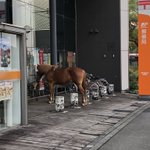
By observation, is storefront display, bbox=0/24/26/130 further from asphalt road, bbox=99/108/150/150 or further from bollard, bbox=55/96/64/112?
bollard, bbox=55/96/64/112

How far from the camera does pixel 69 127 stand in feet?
42.5

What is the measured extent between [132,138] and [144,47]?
1341 centimetres

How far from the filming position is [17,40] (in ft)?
42.0

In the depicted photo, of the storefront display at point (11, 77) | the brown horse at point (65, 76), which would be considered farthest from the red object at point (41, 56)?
the storefront display at point (11, 77)

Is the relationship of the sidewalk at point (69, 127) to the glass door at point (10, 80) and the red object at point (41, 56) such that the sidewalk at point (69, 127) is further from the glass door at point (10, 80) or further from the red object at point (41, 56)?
the red object at point (41, 56)

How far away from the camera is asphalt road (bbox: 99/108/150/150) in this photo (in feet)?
33.9

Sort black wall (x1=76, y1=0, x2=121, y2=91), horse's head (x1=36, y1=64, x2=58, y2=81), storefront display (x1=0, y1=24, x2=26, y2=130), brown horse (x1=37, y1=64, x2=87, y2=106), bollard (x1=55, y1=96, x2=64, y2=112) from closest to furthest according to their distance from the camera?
storefront display (x1=0, y1=24, x2=26, y2=130) → bollard (x1=55, y1=96, x2=64, y2=112) → brown horse (x1=37, y1=64, x2=87, y2=106) → horse's head (x1=36, y1=64, x2=58, y2=81) → black wall (x1=76, y1=0, x2=121, y2=91)

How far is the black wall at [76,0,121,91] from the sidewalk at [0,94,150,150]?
347 inches

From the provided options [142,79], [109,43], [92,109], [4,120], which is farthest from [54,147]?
[109,43]

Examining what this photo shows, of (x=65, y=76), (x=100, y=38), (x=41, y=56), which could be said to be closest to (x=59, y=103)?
(x=65, y=76)

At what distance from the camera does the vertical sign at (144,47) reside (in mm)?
24031

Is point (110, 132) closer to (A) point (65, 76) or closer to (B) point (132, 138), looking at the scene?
(B) point (132, 138)

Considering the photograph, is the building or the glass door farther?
the building

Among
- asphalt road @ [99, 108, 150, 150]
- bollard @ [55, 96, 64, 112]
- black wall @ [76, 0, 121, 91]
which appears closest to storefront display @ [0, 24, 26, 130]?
asphalt road @ [99, 108, 150, 150]
